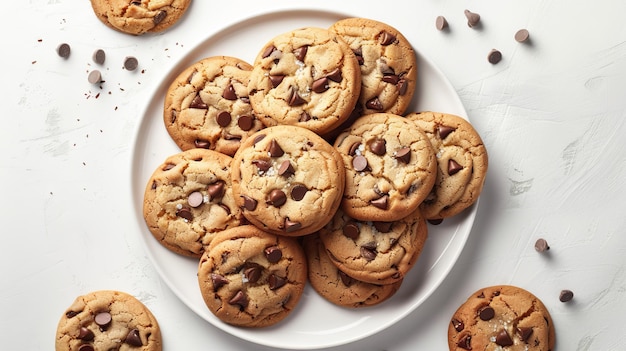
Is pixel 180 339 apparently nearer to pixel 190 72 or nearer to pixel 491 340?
pixel 190 72

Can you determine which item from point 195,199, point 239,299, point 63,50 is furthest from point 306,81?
point 63,50

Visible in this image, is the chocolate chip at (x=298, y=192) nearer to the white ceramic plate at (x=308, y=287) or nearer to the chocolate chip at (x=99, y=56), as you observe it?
the white ceramic plate at (x=308, y=287)

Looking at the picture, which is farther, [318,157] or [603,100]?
[603,100]

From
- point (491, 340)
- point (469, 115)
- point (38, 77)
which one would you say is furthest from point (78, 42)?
point (491, 340)

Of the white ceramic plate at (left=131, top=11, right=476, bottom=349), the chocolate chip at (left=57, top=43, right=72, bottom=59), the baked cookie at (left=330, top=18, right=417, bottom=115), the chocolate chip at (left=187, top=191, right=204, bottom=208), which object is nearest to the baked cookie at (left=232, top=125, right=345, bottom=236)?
A: the chocolate chip at (left=187, top=191, right=204, bottom=208)

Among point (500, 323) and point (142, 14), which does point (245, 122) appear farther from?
point (500, 323)
